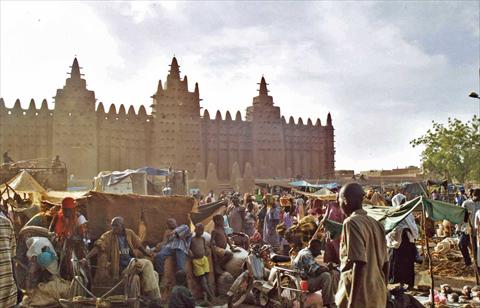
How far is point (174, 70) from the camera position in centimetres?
4972

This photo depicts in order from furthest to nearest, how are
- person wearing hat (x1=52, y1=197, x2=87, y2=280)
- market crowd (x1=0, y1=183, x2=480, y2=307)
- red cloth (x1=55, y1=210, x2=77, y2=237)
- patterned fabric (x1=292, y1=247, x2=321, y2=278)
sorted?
red cloth (x1=55, y1=210, x2=77, y2=237), person wearing hat (x1=52, y1=197, x2=87, y2=280), patterned fabric (x1=292, y1=247, x2=321, y2=278), market crowd (x1=0, y1=183, x2=480, y2=307)

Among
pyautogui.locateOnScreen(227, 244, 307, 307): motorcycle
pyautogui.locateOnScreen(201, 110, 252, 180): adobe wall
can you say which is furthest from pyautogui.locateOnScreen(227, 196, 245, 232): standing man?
pyautogui.locateOnScreen(201, 110, 252, 180): adobe wall

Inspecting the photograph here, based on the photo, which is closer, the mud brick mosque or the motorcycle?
the motorcycle

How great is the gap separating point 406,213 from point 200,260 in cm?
345

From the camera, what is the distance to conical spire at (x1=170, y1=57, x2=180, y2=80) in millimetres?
49406

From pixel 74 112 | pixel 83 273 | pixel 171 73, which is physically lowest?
pixel 83 273

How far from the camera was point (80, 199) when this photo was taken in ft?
28.5

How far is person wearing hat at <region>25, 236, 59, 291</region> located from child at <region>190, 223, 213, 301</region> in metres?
2.14

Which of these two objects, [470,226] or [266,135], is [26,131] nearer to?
[266,135]

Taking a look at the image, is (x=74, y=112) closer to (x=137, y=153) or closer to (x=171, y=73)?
(x=137, y=153)

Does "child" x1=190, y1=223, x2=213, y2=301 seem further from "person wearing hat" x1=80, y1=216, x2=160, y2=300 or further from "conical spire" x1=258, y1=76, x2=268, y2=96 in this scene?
"conical spire" x1=258, y1=76, x2=268, y2=96

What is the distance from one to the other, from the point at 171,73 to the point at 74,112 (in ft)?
35.2

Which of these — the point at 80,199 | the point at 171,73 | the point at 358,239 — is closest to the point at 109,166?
the point at 171,73

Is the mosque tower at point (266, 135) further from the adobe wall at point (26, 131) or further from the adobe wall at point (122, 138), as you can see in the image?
the adobe wall at point (26, 131)
